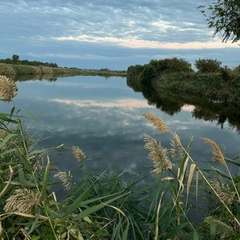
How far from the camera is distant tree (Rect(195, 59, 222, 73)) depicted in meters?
42.7

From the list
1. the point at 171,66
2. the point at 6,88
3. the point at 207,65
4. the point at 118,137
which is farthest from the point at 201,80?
the point at 6,88

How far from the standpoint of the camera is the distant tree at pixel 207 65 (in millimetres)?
42731

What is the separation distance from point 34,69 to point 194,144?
7824 cm

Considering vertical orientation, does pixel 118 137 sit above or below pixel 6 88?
below

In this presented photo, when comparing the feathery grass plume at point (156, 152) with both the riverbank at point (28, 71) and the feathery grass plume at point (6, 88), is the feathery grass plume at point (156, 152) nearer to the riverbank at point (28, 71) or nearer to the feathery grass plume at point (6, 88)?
the feathery grass plume at point (6, 88)

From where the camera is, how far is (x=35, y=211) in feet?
7.51

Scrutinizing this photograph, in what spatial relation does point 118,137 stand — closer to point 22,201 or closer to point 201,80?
point 22,201

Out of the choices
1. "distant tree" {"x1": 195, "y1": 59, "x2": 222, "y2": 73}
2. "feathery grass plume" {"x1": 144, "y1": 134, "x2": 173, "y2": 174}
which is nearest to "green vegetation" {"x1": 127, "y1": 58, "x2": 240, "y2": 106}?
"distant tree" {"x1": 195, "y1": 59, "x2": 222, "y2": 73}

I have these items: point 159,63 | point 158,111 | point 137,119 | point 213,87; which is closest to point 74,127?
point 137,119

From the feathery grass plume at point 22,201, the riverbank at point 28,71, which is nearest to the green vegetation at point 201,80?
the feathery grass plume at point 22,201

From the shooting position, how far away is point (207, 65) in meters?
43.0

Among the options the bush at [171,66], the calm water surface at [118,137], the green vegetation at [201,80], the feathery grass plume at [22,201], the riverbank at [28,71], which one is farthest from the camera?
the riverbank at [28,71]

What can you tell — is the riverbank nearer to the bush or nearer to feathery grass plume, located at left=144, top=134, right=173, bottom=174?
→ the bush

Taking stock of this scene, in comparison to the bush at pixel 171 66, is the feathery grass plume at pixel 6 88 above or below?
below
